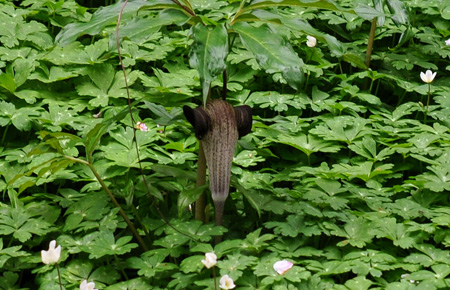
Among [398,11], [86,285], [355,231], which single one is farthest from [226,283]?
[398,11]

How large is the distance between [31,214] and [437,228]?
1.86m

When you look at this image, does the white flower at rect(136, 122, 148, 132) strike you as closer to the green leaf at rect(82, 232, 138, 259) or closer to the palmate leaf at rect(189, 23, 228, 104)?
the green leaf at rect(82, 232, 138, 259)

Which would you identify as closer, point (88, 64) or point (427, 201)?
point (427, 201)

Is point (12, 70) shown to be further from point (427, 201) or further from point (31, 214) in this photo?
point (427, 201)

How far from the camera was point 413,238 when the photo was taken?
→ 3.27m

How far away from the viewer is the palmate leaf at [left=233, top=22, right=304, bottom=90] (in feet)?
9.41

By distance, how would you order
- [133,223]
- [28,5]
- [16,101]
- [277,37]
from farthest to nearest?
1. [28,5]
2. [16,101]
3. [133,223]
4. [277,37]

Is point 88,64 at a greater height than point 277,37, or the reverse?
point 277,37

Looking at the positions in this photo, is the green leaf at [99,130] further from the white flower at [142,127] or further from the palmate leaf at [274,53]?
the white flower at [142,127]

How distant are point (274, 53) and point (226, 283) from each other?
2.98ft

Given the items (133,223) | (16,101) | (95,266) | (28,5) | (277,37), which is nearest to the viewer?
(277,37)

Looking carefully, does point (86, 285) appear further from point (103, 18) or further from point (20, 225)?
point (103, 18)

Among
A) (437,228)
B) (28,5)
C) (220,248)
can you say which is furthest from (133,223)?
(28,5)

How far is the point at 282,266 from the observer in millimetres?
2975
